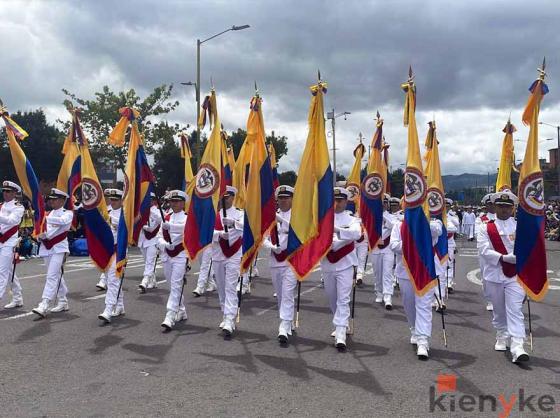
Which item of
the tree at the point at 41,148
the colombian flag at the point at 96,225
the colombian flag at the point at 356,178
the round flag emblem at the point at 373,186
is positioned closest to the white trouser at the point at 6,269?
the colombian flag at the point at 96,225

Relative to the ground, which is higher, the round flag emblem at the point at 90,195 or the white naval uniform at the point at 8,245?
the round flag emblem at the point at 90,195

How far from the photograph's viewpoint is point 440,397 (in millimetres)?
4977

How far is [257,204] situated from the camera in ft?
25.3

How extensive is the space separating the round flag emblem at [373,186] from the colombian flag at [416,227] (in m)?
3.62

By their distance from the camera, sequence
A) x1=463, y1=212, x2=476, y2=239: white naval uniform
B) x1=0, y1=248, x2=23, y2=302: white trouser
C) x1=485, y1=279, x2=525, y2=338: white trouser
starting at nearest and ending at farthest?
x1=485, y1=279, x2=525, y2=338: white trouser → x1=0, y1=248, x2=23, y2=302: white trouser → x1=463, y1=212, x2=476, y2=239: white naval uniform

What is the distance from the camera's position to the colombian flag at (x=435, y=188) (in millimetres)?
8820

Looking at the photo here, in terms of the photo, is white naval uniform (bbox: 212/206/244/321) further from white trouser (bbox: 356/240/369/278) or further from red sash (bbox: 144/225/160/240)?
white trouser (bbox: 356/240/369/278)

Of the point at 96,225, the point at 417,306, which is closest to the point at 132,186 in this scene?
the point at 96,225

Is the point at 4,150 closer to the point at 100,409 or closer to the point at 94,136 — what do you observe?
the point at 94,136

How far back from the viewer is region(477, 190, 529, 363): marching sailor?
6281 mm

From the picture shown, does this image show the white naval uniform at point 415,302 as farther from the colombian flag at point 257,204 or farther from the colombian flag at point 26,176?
the colombian flag at point 26,176

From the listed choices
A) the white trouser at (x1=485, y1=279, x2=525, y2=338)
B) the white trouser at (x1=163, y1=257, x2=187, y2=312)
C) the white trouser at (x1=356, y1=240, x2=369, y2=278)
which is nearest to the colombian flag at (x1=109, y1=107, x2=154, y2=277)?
the white trouser at (x1=163, y1=257, x2=187, y2=312)

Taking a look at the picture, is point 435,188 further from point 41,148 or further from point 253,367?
point 41,148

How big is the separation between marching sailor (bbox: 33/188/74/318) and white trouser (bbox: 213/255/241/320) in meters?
2.79
